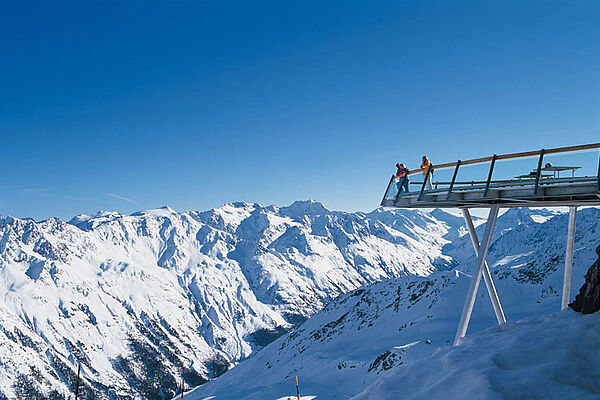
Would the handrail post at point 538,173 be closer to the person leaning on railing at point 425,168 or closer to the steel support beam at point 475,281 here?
the steel support beam at point 475,281

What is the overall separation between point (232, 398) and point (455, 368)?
82794 mm

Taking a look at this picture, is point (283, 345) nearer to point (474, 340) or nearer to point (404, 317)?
point (404, 317)

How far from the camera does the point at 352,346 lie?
102812 millimetres

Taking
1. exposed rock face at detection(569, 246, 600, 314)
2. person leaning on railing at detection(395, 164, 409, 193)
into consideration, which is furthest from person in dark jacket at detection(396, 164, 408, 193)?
exposed rock face at detection(569, 246, 600, 314)

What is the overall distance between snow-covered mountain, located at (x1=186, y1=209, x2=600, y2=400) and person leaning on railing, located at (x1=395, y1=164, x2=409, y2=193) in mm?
8043

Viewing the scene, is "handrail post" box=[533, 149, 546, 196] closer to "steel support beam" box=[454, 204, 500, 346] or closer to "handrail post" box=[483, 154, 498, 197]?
"handrail post" box=[483, 154, 498, 197]

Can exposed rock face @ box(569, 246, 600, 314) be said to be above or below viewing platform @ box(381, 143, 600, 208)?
below

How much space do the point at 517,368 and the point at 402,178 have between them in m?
12.0

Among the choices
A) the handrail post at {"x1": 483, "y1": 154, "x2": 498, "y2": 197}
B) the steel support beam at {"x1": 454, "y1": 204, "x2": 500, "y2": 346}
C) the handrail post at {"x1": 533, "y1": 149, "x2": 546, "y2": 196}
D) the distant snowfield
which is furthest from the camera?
the steel support beam at {"x1": 454, "y1": 204, "x2": 500, "y2": 346}

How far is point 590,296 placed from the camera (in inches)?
543

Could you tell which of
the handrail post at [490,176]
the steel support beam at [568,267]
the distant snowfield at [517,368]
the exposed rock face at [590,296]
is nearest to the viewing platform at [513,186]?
the handrail post at [490,176]

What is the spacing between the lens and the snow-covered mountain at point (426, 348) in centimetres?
1037

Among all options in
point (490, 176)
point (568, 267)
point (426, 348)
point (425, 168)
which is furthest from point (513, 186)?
point (426, 348)

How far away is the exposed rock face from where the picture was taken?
44.1 feet
